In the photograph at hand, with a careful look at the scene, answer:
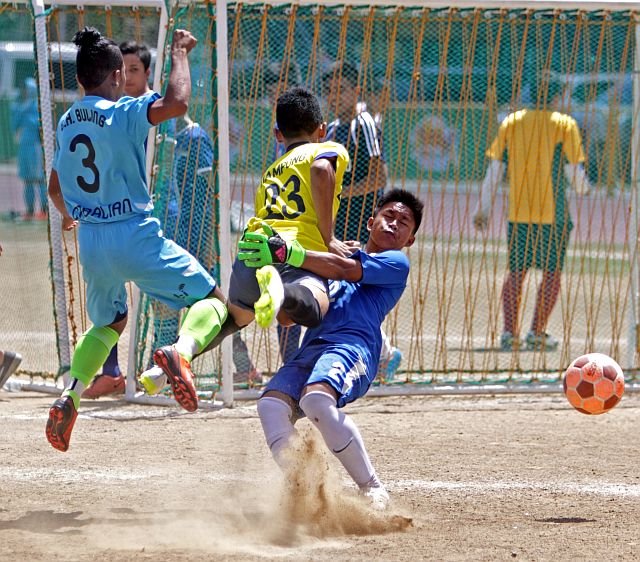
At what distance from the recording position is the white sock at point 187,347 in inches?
192

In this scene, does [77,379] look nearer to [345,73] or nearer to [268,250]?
[268,250]

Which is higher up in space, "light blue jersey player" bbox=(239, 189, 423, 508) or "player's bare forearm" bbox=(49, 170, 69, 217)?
"player's bare forearm" bbox=(49, 170, 69, 217)

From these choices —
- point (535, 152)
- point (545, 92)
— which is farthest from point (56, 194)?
point (535, 152)

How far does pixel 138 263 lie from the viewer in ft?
17.1

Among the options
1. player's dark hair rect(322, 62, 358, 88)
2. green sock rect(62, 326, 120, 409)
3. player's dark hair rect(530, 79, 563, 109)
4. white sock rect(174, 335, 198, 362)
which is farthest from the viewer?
player's dark hair rect(530, 79, 563, 109)

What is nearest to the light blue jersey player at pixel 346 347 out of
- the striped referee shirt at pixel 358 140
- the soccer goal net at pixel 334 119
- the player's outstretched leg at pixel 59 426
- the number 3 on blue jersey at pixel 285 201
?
the number 3 on blue jersey at pixel 285 201

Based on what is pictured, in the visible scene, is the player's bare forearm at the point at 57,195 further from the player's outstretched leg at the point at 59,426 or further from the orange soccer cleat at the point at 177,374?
the orange soccer cleat at the point at 177,374

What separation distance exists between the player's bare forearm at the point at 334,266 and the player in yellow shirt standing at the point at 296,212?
46mm

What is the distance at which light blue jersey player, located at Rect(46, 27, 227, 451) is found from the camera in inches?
200

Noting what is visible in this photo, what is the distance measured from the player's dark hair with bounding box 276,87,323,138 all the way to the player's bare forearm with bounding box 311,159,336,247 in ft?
1.06

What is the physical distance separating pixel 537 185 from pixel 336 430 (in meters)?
5.09

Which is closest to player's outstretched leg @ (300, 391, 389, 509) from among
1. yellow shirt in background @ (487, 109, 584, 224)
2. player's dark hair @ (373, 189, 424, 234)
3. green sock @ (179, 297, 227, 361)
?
green sock @ (179, 297, 227, 361)

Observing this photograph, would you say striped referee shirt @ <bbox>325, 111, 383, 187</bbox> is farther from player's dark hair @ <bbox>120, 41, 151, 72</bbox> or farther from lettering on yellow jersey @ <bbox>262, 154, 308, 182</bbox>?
lettering on yellow jersey @ <bbox>262, 154, 308, 182</bbox>

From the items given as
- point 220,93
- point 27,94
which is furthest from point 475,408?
point 27,94
